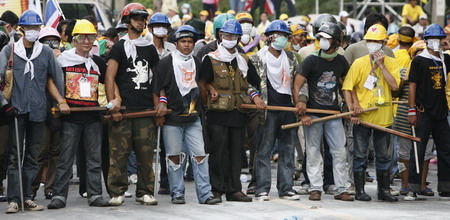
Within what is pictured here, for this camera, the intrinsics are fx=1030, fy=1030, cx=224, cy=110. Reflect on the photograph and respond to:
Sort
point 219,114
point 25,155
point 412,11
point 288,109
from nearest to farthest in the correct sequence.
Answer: point 25,155 → point 219,114 → point 288,109 → point 412,11

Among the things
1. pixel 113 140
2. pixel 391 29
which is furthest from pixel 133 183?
pixel 391 29

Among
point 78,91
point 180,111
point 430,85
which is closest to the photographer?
point 78,91

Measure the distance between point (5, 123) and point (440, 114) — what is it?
5282 mm

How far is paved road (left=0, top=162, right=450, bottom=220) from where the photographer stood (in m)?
10.8

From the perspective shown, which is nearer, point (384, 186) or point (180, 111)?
point (180, 111)

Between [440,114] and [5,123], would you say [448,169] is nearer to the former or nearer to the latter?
[440,114]

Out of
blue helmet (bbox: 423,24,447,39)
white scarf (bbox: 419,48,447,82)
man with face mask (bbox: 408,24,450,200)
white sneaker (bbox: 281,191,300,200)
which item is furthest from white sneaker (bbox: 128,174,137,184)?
blue helmet (bbox: 423,24,447,39)

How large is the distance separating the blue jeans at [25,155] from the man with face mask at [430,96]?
454cm

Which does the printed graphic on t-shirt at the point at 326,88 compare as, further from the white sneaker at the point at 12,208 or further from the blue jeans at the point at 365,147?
the white sneaker at the point at 12,208

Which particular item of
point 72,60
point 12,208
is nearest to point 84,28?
point 72,60

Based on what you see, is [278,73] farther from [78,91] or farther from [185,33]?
[78,91]

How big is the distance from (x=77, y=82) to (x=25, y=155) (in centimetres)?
98

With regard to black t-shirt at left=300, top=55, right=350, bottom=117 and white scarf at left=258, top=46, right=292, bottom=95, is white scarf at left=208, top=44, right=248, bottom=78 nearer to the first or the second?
white scarf at left=258, top=46, right=292, bottom=95

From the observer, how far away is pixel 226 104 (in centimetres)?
1174
